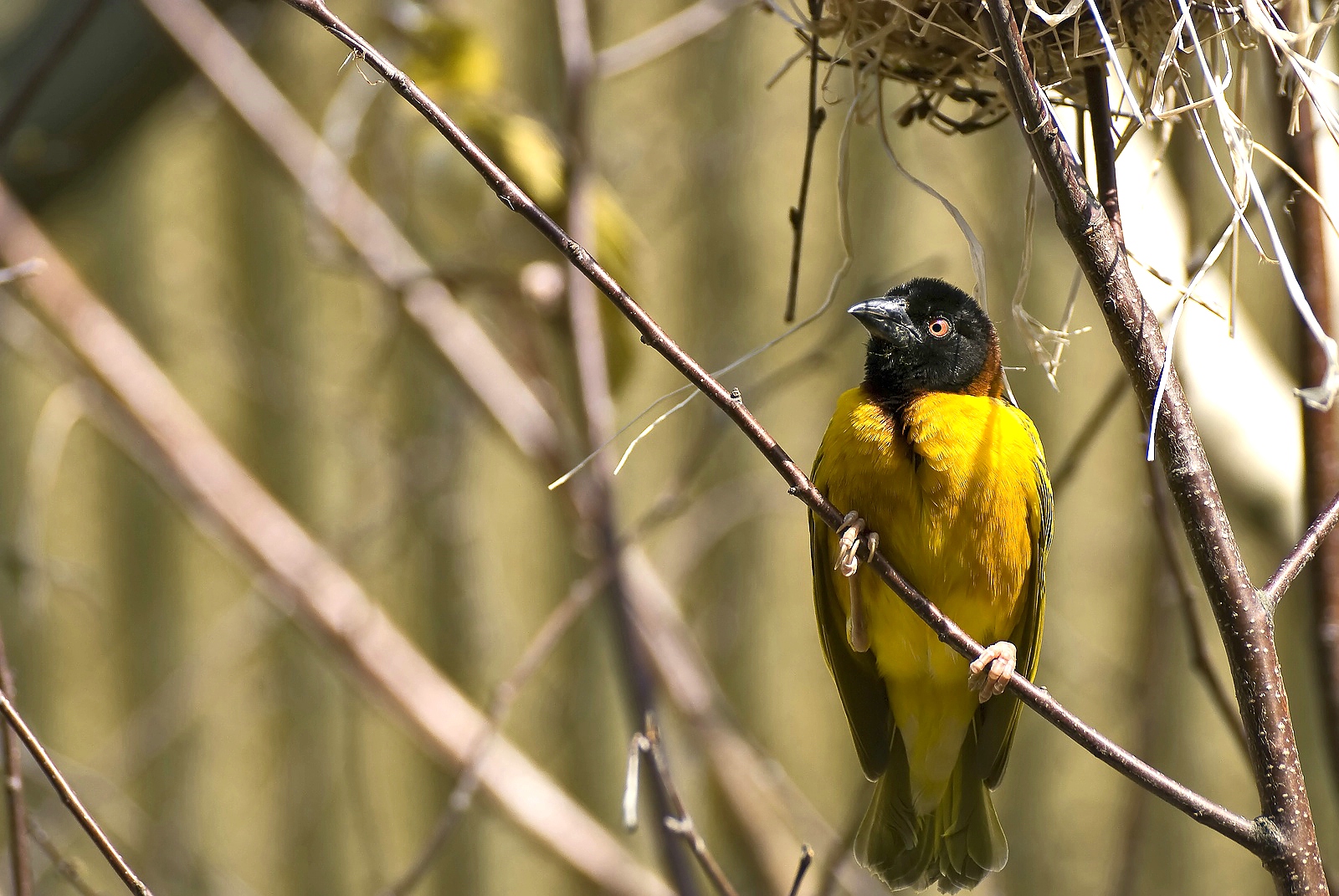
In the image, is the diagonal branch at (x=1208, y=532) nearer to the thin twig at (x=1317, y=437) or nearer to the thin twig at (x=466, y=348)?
the thin twig at (x=1317, y=437)

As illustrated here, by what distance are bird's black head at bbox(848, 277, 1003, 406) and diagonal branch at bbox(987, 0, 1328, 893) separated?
59 cm

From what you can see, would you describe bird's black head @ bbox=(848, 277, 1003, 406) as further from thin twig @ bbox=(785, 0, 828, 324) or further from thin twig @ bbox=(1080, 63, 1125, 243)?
thin twig @ bbox=(1080, 63, 1125, 243)

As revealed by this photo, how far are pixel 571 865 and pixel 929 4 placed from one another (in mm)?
1558

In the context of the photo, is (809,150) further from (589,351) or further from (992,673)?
(589,351)

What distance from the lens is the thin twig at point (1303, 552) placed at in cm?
96

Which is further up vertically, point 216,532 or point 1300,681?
point 216,532

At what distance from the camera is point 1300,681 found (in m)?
3.04

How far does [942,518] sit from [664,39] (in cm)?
117

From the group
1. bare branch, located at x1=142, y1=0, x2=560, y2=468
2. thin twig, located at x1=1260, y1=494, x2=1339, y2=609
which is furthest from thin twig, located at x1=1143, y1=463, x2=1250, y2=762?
bare branch, located at x1=142, y1=0, x2=560, y2=468

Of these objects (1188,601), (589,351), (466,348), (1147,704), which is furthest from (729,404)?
(466,348)

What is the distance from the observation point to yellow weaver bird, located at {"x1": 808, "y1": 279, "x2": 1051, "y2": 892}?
4.81 ft

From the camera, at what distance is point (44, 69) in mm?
1624

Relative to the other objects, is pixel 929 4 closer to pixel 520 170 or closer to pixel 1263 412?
pixel 1263 412

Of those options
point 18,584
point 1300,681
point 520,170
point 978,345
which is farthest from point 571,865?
point 1300,681
